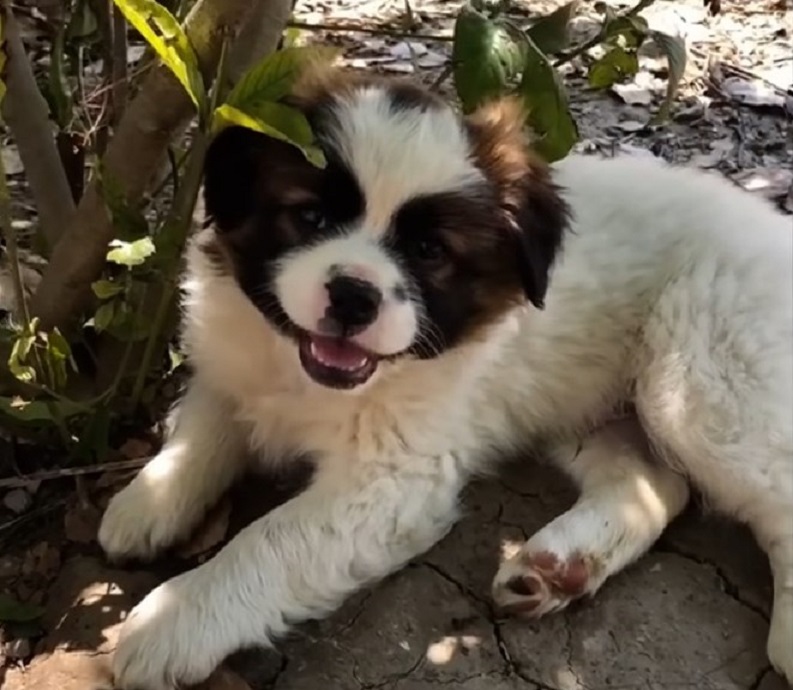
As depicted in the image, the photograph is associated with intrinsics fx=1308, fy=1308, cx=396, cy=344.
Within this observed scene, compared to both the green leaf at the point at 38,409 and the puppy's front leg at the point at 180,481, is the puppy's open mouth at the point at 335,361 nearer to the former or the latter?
the puppy's front leg at the point at 180,481

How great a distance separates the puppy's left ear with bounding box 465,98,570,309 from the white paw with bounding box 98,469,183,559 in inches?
42.7

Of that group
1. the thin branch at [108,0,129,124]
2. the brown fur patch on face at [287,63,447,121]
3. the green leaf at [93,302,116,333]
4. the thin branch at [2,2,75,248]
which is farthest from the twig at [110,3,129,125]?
the brown fur patch on face at [287,63,447,121]

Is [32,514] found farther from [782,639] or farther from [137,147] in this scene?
[782,639]

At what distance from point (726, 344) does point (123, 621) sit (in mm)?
1691

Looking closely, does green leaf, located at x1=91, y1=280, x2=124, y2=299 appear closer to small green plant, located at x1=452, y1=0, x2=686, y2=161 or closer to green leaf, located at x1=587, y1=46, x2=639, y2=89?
small green plant, located at x1=452, y1=0, x2=686, y2=161

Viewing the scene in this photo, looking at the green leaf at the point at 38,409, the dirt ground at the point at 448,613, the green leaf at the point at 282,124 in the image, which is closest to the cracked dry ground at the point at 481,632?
the dirt ground at the point at 448,613

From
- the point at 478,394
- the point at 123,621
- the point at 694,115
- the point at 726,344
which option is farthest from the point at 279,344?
the point at 694,115

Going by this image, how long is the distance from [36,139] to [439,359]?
132cm

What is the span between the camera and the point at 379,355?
297cm

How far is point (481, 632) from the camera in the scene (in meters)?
3.25

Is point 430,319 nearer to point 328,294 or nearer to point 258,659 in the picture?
point 328,294

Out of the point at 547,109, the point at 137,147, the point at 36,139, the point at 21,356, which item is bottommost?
the point at 21,356

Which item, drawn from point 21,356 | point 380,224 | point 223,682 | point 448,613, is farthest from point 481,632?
point 21,356

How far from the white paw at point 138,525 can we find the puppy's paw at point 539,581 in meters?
0.85
